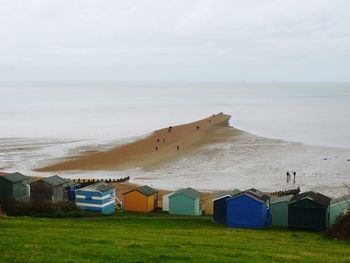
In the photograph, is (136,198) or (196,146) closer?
(136,198)

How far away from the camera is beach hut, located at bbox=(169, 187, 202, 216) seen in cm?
3997

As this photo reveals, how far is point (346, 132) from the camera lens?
10106cm

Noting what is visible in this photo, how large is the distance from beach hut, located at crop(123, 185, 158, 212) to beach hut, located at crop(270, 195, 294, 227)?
10.2 m

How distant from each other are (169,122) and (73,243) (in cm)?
10315

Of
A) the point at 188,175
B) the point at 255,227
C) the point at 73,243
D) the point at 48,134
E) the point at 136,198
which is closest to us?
the point at 73,243

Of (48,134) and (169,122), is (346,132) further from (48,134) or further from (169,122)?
(48,134)

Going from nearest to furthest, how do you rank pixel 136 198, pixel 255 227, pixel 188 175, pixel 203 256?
1. pixel 203 256
2. pixel 255 227
3. pixel 136 198
4. pixel 188 175

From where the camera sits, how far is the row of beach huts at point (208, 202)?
33812 millimetres

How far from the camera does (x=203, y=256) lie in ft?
60.4

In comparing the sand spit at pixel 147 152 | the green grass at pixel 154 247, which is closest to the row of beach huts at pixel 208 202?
the green grass at pixel 154 247

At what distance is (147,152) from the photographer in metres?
76.1

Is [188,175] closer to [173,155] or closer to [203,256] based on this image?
[173,155]

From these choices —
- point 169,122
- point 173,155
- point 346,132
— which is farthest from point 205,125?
point 173,155

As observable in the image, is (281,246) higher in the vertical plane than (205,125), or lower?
lower
